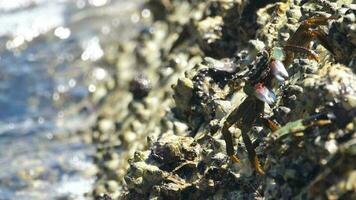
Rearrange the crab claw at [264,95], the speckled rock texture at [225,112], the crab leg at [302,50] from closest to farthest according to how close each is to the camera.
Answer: the speckled rock texture at [225,112]
the crab claw at [264,95]
the crab leg at [302,50]

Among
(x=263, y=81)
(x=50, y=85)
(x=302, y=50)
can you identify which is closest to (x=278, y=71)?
(x=263, y=81)

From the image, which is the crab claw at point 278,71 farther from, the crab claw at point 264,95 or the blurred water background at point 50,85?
the blurred water background at point 50,85

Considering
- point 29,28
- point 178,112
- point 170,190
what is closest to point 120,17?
point 29,28

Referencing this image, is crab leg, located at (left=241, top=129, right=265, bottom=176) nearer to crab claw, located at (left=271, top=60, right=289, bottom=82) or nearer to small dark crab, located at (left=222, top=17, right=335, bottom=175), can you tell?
small dark crab, located at (left=222, top=17, right=335, bottom=175)

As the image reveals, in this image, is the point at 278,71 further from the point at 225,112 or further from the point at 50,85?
the point at 50,85

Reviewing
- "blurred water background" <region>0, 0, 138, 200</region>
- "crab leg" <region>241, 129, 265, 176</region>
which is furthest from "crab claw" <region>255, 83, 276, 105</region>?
"blurred water background" <region>0, 0, 138, 200</region>

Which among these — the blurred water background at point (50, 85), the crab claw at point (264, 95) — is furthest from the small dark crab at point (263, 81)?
the blurred water background at point (50, 85)

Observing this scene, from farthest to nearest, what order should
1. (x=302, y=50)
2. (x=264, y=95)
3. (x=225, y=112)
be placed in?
(x=225, y=112) < (x=302, y=50) < (x=264, y=95)
